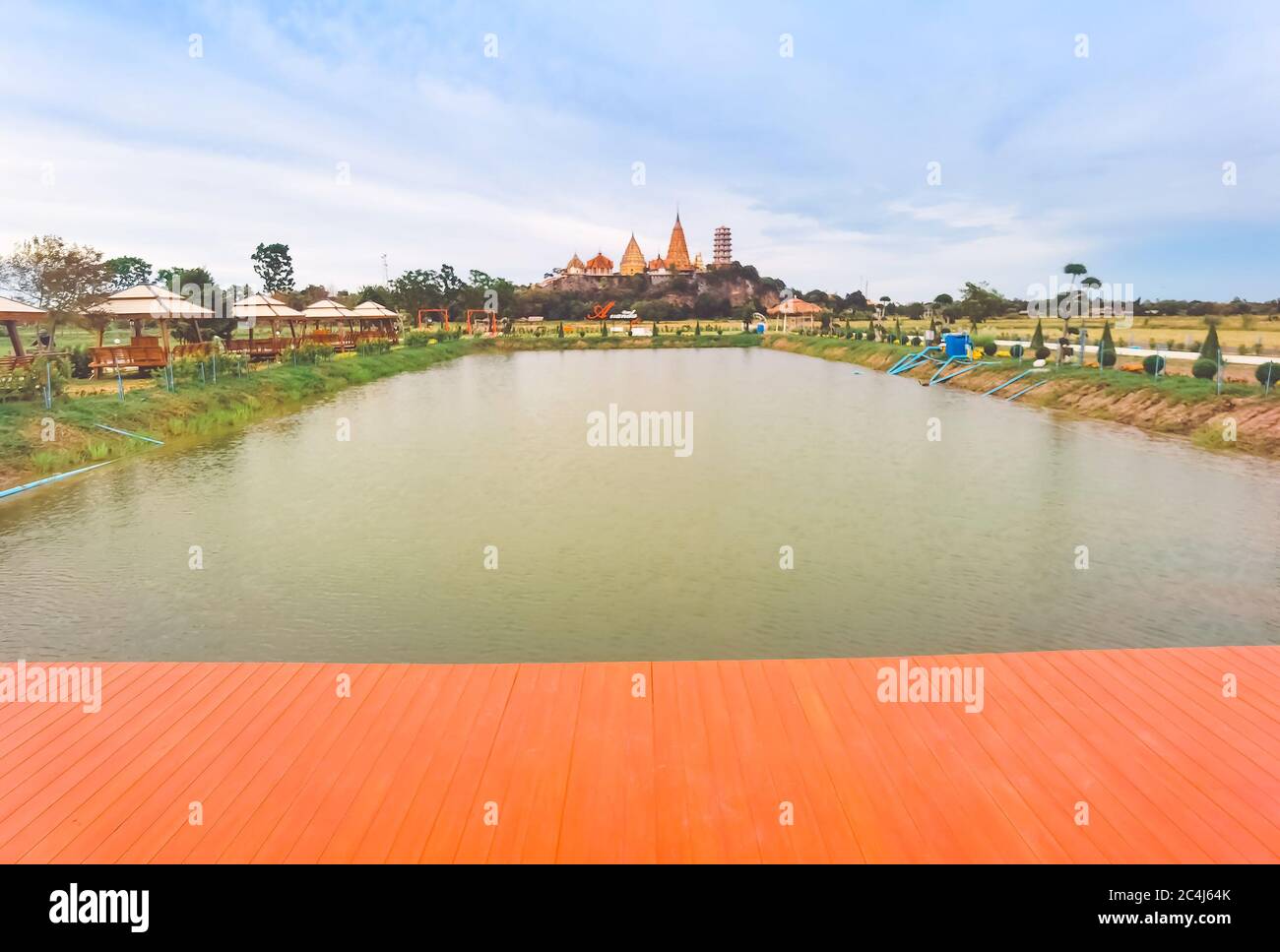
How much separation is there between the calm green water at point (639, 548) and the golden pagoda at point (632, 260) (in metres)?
106

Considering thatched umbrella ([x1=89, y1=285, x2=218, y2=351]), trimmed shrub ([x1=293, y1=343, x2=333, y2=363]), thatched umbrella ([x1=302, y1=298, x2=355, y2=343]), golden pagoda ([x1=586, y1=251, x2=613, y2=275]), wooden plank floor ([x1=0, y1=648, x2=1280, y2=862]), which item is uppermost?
golden pagoda ([x1=586, y1=251, x2=613, y2=275])

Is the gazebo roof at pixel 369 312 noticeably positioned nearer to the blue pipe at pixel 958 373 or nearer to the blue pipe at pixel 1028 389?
the blue pipe at pixel 958 373

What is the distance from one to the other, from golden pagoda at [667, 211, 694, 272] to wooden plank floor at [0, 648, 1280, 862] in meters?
122

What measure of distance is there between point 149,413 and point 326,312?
64.6 feet

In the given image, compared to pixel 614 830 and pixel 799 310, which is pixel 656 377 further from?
pixel 799 310

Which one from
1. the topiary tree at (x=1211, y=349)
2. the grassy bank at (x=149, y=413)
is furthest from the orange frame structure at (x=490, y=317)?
the topiary tree at (x=1211, y=349)

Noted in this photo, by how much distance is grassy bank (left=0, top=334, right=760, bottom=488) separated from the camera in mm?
14453

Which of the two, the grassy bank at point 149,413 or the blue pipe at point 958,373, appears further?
the blue pipe at point 958,373

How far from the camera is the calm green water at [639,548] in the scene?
7898 millimetres

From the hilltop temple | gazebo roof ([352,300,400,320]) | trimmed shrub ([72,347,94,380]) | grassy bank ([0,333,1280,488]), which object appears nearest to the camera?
grassy bank ([0,333,1280,488])

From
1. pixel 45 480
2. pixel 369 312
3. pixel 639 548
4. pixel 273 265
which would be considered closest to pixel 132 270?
pixel 273 265

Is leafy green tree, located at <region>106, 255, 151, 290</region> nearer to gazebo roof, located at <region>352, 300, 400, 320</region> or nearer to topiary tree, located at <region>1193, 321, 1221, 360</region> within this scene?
gazebo roof, located at <region>352, 300, 400, 320</region>

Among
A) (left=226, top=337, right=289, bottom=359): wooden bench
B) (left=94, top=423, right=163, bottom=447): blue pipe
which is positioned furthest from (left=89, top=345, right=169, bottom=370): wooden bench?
(left=94, top=423, right=163, bottom=447): blue pipe
